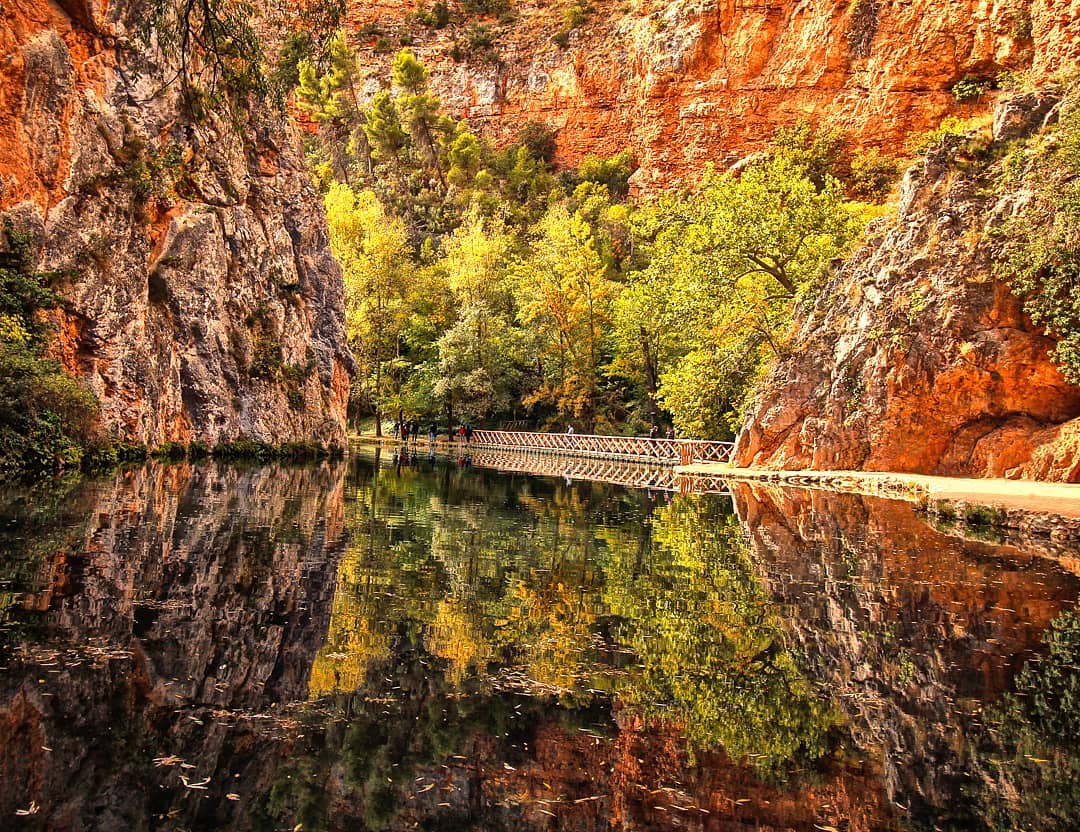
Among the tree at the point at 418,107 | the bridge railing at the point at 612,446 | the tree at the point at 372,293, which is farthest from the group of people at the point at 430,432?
the tree at the point at 418,107

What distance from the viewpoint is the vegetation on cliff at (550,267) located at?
102 feet

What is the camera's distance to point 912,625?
688 centimetres

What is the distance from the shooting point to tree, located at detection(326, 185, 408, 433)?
50250 millimetres

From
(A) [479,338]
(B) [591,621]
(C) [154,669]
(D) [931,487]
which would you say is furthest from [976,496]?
(A) [479,338]

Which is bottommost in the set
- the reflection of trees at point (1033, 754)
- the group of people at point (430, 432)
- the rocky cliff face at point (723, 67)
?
the reflection of trees at point (1033, 754)

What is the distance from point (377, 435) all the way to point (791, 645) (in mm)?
50589

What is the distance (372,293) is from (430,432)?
969 centimetres

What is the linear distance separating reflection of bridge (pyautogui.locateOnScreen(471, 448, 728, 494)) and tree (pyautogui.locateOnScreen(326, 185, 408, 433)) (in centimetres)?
1131

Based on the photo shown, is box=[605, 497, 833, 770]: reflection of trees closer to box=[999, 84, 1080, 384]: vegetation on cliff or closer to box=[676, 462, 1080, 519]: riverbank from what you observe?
box=[676, 462, 1080, 519]: riverbank

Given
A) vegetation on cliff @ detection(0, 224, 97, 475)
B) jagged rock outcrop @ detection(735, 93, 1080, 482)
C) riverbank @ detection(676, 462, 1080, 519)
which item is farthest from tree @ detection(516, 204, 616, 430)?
vegetation on cliff @ detection(0, 224, 97, 475)

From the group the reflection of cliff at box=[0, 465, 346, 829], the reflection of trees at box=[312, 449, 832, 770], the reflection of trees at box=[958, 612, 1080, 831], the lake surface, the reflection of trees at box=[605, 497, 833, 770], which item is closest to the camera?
the reflection of cliff at box=[0, 465, 346, 829]

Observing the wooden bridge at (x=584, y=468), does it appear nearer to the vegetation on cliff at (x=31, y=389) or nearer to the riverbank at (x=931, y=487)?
the riverbank at (x=931, y=487)

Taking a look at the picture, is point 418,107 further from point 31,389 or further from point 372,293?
point 31,389

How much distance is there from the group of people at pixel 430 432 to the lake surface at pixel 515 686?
1507 inches
